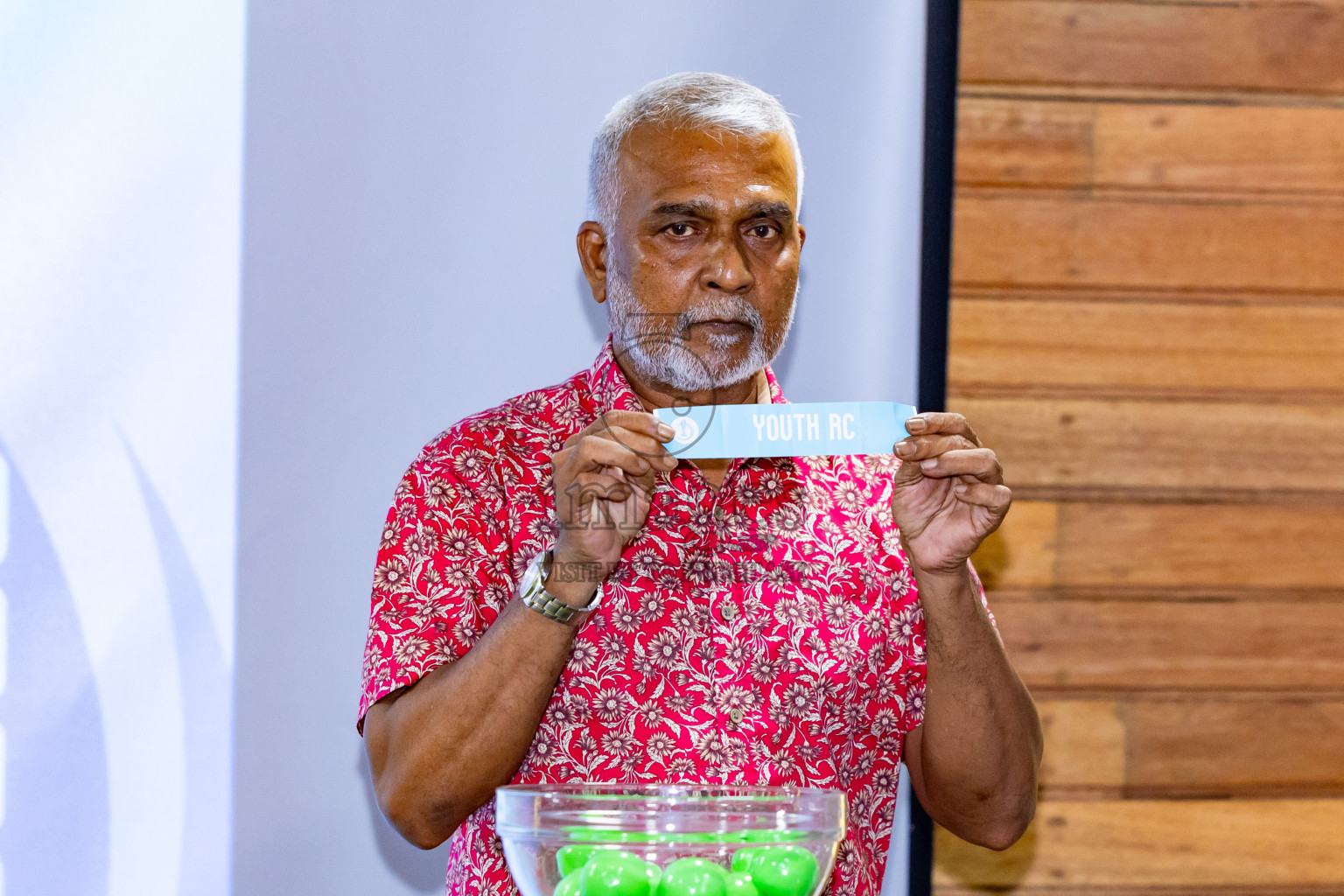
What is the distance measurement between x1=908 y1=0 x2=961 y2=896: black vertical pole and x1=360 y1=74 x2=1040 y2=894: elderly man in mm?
491

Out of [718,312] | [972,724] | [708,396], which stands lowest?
[972,724]

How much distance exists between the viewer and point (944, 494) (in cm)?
133

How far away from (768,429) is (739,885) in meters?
0.52

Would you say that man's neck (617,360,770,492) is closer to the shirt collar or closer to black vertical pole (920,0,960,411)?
the shirt collar

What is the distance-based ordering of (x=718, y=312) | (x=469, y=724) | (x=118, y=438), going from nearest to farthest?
(x=469, y=724) → (x=718, y=312) → (x=118, y=438)

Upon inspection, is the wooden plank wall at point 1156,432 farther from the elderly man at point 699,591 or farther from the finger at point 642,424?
the finger at point 642,424

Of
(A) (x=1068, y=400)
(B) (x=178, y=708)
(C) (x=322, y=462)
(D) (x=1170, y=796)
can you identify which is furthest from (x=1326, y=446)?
(B) (x=178, y=708)

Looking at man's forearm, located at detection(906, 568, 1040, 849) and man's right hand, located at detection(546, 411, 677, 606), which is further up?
man's right hand, located at detection(546, 411, 677, 606)

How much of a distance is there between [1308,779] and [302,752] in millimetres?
1728

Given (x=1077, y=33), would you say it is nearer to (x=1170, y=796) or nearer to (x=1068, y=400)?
(x=1068, y=400)

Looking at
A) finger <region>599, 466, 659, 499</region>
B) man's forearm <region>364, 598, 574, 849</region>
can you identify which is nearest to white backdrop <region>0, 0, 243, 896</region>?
man's forearm <region>364, 598, 574, 849</region>

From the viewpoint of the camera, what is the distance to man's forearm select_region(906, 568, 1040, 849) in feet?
4.53

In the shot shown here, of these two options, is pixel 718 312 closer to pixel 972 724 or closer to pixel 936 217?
pixel 972 724

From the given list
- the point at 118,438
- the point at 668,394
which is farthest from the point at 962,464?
the point at 118,438
